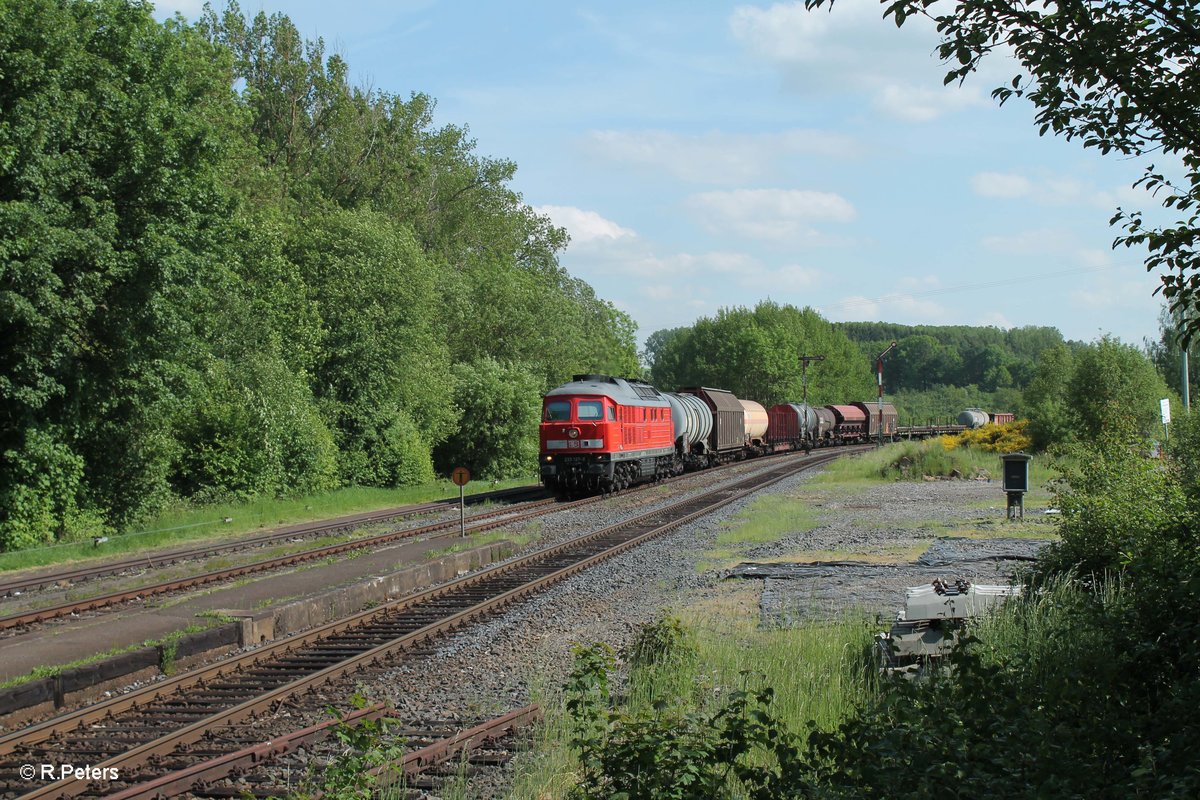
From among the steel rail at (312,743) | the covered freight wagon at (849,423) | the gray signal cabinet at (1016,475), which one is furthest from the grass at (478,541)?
the covered freight wagon at (849,423)

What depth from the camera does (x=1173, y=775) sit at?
14.0 feet

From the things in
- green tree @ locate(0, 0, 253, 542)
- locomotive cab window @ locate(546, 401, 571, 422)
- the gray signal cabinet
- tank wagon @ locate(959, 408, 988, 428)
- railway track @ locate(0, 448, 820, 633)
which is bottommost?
railway track @ locate(0, 448, 820, 633)

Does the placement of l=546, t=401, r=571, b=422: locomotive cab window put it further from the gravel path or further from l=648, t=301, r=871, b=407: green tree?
l=648, t=301, r=871, b=407: green tree

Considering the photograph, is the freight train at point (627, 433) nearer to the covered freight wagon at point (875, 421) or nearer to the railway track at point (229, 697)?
the railway track at point (229, 697)

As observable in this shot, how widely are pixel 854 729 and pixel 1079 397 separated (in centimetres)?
3921

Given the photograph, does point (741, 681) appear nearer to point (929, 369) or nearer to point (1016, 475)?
point (1016, 475)

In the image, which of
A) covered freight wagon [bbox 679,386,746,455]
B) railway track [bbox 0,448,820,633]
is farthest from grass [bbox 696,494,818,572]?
covered freight wagon [bbox 679,386,746,455]

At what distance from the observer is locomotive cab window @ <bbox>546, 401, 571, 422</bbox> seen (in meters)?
27.8

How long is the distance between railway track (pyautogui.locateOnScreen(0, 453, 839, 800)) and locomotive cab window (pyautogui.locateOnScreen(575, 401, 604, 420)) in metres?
13.0

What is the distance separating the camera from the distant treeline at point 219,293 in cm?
1820

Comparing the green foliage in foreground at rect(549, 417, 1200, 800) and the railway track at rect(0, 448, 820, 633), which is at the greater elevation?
the green foliage in foreground at rect(549, 417, 1200, 800)

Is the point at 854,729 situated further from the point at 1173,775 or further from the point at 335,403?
the point at 335,403

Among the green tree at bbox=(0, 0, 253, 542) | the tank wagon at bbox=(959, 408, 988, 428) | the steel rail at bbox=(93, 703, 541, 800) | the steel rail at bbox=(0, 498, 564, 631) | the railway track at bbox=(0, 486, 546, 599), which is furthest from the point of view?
the tank wagon at bbox=(959, 408, 988, 428)

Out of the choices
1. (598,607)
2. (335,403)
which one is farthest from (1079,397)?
(598,607)
